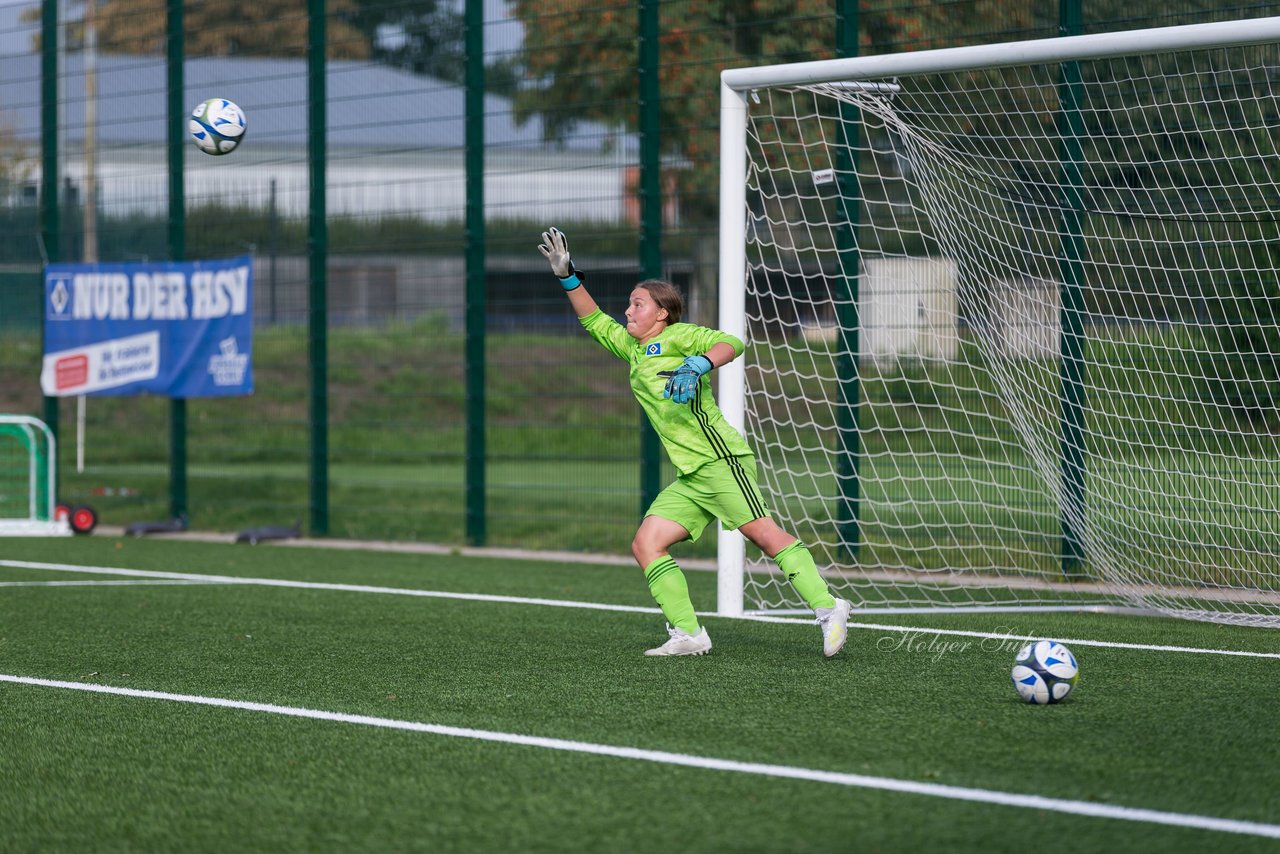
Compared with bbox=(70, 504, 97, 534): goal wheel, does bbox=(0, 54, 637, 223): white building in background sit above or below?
above

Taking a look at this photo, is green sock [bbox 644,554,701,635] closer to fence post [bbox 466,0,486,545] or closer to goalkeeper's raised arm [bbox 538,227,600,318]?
goalkeeper's raised arm [bbox 538,227,600,318]

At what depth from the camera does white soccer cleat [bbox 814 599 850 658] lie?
272 inches

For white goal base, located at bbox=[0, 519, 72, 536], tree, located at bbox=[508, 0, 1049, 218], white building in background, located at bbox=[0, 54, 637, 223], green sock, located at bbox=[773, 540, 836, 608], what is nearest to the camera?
green sock, located at bbox=[773, 540, 836, 608]

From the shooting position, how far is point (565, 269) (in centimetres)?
738

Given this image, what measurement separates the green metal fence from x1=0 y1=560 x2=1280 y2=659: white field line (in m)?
2.61

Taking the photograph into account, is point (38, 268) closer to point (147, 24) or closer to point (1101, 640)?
point (147, 24)

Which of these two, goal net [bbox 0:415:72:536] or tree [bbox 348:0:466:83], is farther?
goal net [bbox 0:415:72:536]

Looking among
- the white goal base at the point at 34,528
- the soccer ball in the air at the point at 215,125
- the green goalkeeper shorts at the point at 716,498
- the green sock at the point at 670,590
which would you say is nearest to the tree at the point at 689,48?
the soccer ball in the air at the point at 215,125

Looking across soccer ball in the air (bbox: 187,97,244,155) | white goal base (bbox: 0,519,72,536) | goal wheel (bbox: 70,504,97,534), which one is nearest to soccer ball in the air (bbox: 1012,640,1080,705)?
soccer ball in the air (bbox: 187,97,244,155)

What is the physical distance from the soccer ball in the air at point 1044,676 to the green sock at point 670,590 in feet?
5.66

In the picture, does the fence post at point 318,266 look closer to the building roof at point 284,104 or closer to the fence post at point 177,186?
the building roof at point 284,104

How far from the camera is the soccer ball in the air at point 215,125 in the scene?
10602mm

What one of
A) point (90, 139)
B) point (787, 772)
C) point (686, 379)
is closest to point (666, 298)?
point (686, 379)

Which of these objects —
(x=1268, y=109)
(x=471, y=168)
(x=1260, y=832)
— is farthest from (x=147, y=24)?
(x=1260, y=832)
